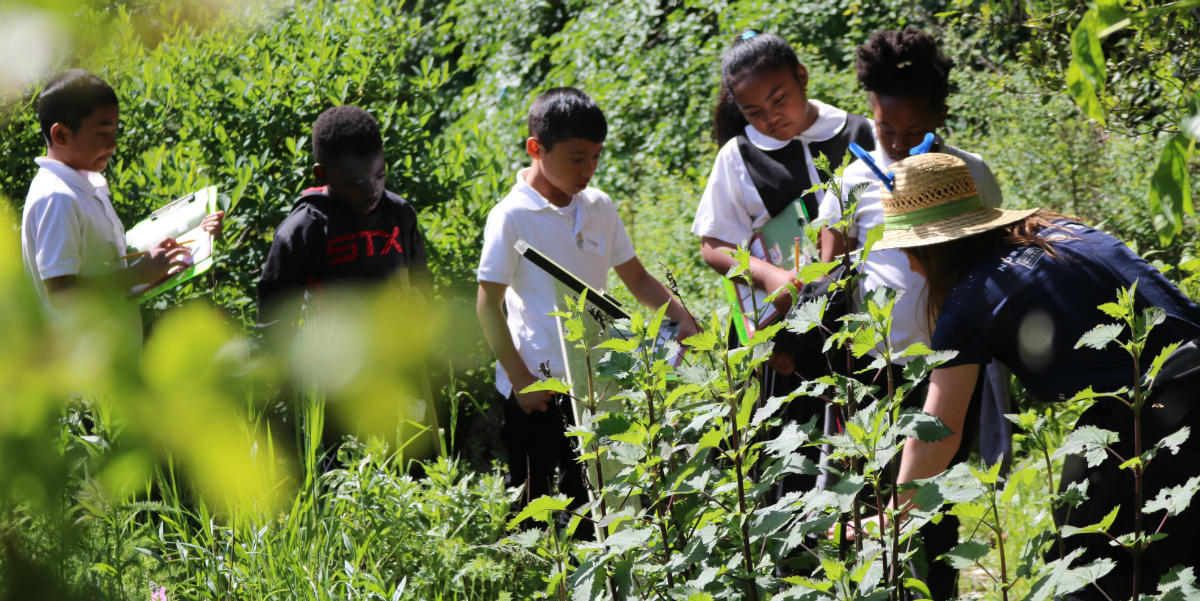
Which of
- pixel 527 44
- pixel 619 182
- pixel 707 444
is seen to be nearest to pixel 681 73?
pixel 619 182

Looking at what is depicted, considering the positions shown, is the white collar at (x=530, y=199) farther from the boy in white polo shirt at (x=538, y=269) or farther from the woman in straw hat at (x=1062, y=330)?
the woman in straw hat at (x=1062, y=330)

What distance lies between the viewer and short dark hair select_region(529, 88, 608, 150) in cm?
344

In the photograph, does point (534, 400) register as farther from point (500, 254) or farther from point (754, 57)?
point (754, 57)

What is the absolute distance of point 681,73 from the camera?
8875mm

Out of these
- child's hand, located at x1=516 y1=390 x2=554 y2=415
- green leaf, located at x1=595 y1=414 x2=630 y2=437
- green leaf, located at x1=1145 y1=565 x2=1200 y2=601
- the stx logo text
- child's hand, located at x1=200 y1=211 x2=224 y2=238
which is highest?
child's hand, located at x1=200 y1=211 x2=224 y2=238

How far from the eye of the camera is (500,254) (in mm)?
3365

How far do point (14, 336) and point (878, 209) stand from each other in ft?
9.26

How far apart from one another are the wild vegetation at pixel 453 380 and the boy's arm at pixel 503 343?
22 centimetres

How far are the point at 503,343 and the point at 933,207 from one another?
1458 millimetres

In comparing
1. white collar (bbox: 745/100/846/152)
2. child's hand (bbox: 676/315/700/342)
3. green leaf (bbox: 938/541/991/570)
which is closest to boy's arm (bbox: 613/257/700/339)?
child's hand (bbox: 676/315/700/342)

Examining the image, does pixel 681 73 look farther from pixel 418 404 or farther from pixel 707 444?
pixel 418 404

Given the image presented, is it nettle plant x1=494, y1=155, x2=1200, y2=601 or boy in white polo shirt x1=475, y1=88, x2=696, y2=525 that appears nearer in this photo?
nettle plant x1=494, y1=155, x2=1200, y2=601

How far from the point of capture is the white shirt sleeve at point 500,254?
336 cm

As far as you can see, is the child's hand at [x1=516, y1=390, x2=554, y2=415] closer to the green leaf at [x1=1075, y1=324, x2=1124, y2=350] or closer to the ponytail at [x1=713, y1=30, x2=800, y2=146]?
the ponytail at [x1=713, y1=30, x2=800, y2=146]
